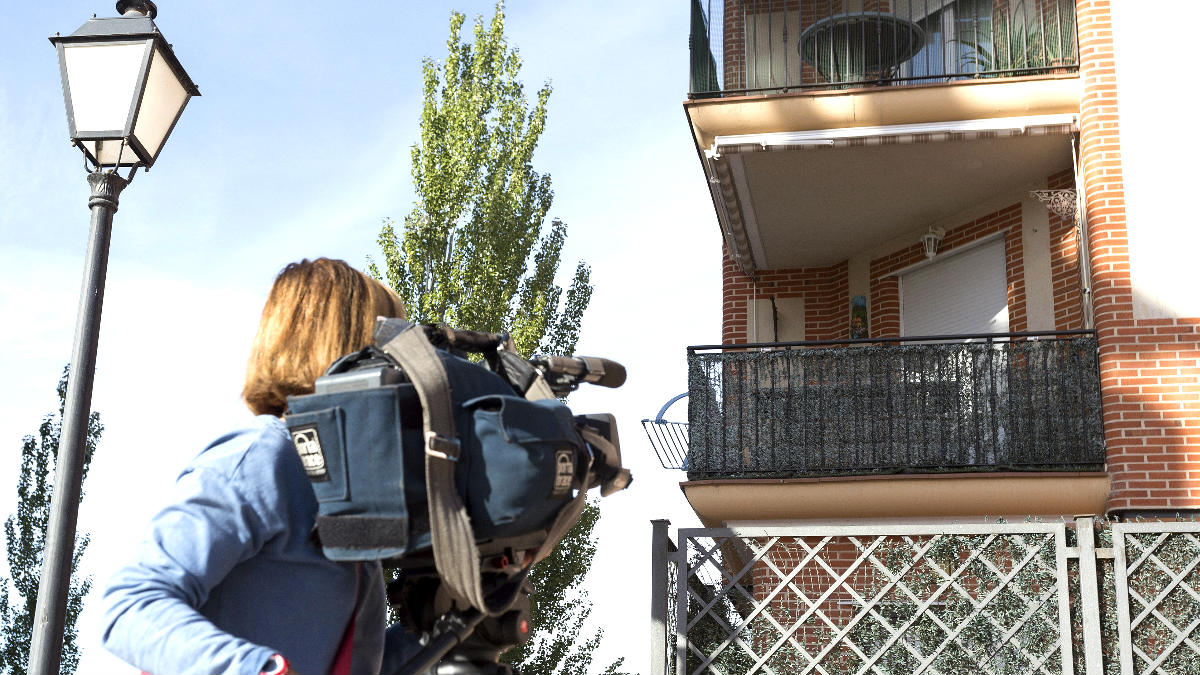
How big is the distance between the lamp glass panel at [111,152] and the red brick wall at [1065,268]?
855 centimetres

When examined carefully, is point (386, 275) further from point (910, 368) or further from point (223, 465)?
point (223, 465)

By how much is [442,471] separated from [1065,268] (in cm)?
1048

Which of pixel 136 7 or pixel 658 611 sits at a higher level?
pixel 136 7

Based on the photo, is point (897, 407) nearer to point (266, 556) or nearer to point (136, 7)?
point (136, 7)

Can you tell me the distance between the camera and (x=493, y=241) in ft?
55.5

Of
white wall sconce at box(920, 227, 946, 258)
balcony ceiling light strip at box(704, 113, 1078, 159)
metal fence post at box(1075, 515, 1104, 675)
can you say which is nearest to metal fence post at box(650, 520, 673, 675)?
metal fence post at box(1075, 515, 1104, 675)

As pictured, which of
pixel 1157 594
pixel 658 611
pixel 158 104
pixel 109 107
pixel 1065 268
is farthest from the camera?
pixel 1065 268

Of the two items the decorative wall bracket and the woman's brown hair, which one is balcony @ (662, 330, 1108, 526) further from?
the woman's brown hair

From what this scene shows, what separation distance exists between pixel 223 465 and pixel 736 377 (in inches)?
371

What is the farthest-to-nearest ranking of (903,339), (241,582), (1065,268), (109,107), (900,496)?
(1065,268)
(903,339)
(900,496)
(109,107)
(241,582)

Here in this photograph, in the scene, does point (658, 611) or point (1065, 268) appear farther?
point (1065, 268)

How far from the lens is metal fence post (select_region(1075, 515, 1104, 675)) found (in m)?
7.03

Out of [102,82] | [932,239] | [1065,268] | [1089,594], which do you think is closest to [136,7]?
[102,82]

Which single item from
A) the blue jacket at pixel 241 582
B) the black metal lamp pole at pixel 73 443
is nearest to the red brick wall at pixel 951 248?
the black metal lamp pole at pixel 73 443
